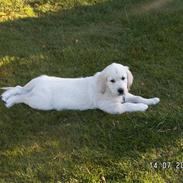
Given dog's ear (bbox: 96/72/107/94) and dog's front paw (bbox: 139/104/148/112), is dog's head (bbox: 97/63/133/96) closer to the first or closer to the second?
dog's ear (bbox: 96/72/107/94)

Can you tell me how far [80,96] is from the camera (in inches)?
258

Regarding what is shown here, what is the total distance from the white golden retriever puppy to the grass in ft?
0.33

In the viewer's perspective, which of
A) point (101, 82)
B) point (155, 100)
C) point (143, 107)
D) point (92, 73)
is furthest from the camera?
point (92, 73)

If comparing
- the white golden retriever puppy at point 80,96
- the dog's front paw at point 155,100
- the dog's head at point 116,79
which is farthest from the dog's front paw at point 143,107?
the dog's head at point 116,79

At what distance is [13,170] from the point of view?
5.62 metres

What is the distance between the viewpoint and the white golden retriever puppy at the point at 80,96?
21.1 ft

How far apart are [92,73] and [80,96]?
3.62ft

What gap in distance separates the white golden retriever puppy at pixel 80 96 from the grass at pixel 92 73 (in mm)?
101

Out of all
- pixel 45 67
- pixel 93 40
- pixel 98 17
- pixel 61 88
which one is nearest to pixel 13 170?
pixel 61 88

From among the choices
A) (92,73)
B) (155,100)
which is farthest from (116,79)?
(92,73)

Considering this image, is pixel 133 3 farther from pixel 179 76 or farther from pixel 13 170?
pixel 13 170

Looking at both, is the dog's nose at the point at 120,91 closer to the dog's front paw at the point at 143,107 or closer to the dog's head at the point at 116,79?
the dog's head at the point at 116,79

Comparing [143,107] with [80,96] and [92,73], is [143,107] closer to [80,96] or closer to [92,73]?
[80,96]

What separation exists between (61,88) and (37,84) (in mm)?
353
